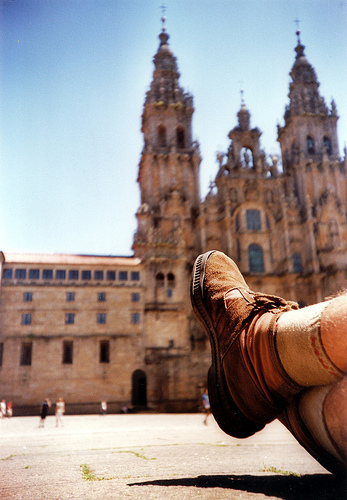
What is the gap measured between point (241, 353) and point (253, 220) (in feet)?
138

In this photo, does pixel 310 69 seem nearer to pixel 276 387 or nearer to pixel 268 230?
pixel 268 230

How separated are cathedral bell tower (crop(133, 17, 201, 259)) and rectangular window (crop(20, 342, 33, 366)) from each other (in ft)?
37.3

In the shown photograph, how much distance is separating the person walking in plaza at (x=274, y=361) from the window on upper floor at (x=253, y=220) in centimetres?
4077

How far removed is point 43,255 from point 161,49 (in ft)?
99.5

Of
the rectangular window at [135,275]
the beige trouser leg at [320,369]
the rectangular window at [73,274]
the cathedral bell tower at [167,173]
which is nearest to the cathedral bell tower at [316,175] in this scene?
the cathedral bell tower at [167,173]

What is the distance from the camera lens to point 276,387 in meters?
3.04

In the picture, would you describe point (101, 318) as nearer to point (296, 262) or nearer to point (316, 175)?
point (296, 262)

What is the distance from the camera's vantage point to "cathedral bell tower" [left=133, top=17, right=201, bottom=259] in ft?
130

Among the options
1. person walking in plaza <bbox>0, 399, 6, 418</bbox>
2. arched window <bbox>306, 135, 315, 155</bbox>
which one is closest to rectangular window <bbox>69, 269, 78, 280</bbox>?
person walking in plaza <bbox>0, 399, 6, 418</bbox>

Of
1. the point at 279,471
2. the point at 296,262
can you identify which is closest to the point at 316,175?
the point at 296,262

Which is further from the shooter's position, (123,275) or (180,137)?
(180,137)

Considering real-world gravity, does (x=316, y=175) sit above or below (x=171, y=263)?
above

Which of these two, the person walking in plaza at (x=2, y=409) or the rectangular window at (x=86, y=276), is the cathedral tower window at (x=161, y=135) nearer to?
the rectangular window at (x=86, y=276)

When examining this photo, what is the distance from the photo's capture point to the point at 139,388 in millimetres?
33281
